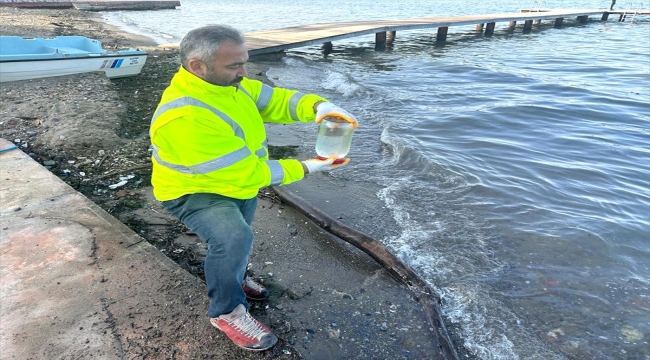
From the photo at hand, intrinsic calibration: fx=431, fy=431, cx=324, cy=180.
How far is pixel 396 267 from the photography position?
11.9ft

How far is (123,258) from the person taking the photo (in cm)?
315

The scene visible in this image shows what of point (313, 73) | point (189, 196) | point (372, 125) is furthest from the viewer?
point (313, 73)

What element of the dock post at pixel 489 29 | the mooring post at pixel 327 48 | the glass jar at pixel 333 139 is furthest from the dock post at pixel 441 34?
the glass jar at pixel 333 139

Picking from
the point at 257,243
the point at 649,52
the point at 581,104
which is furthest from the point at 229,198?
the point at 649,52

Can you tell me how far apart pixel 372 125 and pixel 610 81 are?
885 cm

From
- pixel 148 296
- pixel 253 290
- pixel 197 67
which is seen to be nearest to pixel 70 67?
pixel 148 296

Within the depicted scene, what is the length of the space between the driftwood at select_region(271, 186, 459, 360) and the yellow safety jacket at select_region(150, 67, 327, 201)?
61.7 inches

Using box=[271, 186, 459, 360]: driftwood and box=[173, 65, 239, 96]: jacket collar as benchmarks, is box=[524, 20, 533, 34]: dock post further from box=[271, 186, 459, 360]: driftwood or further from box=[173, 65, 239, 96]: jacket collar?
box=[173, 65, 239, 96]: jacket collar

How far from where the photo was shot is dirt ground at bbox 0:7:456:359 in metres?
2.94

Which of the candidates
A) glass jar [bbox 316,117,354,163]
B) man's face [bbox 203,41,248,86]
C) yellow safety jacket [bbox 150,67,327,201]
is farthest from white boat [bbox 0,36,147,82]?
man's face [bbox 203,41,248,86]

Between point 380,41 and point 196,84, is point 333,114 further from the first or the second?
point 380,41

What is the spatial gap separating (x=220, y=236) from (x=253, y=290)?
935mm

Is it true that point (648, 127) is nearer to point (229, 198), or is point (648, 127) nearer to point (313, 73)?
point (313, 73)

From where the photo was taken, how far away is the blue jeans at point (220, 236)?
232cm
